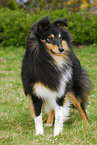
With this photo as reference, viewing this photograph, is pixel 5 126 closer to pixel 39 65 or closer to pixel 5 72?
pixel 39 65

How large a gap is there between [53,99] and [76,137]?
0.71 m

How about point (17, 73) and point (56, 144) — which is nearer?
point (56, 144)

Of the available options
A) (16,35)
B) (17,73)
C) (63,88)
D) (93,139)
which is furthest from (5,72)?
(93,139)

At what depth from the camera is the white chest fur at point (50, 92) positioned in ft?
11.5

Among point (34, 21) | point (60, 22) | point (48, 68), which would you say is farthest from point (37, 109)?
point (34, 21)

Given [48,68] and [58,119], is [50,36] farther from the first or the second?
[58,119]

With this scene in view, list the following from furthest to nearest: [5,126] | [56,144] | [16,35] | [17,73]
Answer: [16,35]
[17,73]
[5,126]
[56,144]

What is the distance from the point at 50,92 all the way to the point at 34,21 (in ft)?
26.3

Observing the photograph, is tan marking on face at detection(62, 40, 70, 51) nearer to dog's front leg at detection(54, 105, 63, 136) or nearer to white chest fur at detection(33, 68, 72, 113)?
white chest fur at detection(33, 68, 72, 113)

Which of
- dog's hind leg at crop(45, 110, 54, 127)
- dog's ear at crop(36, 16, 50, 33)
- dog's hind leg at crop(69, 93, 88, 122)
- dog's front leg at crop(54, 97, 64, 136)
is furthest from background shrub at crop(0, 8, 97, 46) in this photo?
dog's front leg at crop(54, 97, 64, 136)

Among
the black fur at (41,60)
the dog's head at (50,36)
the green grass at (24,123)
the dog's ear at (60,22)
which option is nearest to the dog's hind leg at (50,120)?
the green grass at (24,123)

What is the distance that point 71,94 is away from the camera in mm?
4352

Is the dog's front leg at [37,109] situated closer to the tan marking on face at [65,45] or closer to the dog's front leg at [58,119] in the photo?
the dog's front leg at [58,119]

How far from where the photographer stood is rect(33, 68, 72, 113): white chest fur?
352 cm
